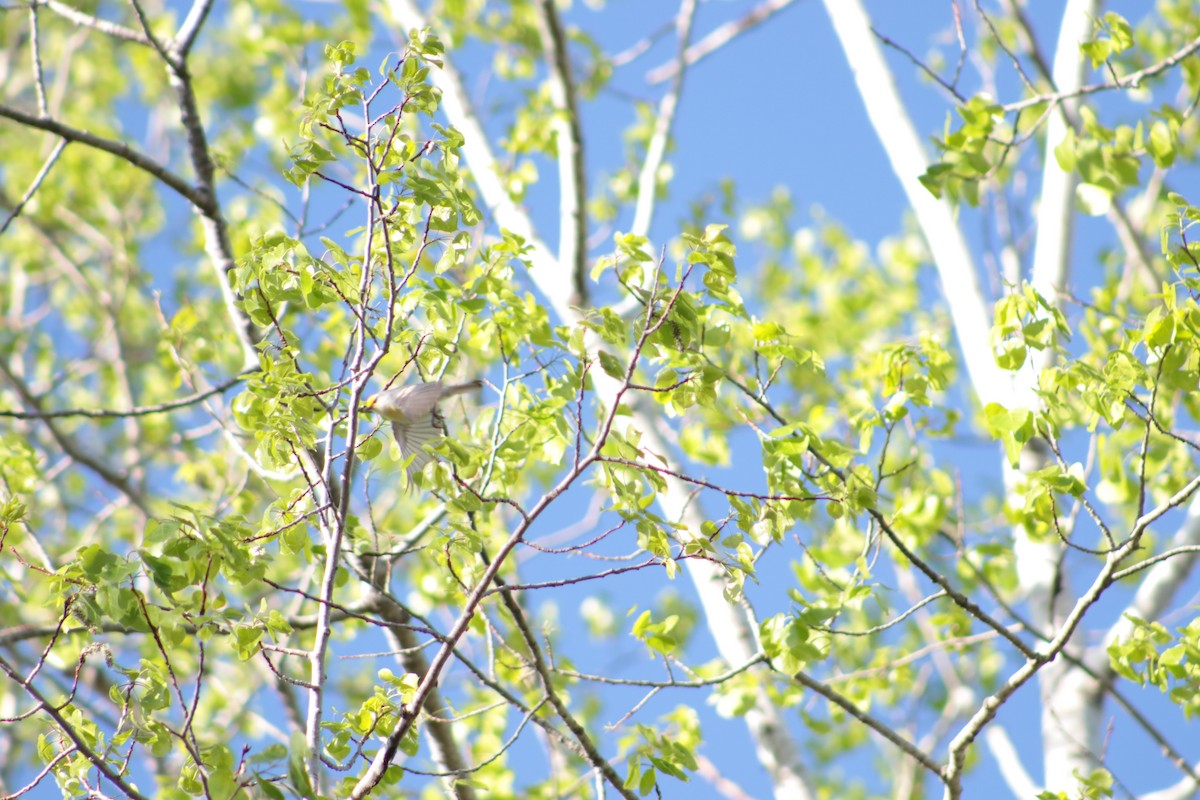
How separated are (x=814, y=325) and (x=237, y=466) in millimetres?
4728

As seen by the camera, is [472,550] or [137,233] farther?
[137,233]

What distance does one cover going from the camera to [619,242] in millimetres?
2234

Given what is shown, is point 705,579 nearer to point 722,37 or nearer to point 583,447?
point 583,447

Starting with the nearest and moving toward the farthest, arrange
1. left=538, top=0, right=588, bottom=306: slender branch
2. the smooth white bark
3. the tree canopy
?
the tree canopy → the smooth white bark → left=538, top=0, right=588, bottom=306: slender branch

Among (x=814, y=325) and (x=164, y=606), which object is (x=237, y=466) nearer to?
(x=164, y=606)

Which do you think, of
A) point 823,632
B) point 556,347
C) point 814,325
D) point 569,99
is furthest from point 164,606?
point 814,325

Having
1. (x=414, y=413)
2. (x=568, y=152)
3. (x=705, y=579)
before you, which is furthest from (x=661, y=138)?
(x=414, y=413)

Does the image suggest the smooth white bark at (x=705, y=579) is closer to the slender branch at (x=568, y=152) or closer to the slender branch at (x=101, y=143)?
the slender branch at (x=568, y=152)

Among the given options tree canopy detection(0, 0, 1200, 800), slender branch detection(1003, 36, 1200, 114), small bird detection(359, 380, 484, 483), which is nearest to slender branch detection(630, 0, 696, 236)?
tree canopy detection(0, 0, 1200, 800)

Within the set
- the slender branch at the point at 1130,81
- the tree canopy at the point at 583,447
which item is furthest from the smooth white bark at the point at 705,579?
the slender branch at the point at 1130,81

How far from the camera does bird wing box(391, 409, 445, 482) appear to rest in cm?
227

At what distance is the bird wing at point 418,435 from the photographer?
7.45ft

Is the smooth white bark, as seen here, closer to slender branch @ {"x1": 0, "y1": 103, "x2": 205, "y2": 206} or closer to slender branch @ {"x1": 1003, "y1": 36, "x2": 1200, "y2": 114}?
slender branch @ {"x1": 0, "y1": 103, "x2": 205, "y2": 206}

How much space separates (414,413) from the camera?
2227 millimetres
